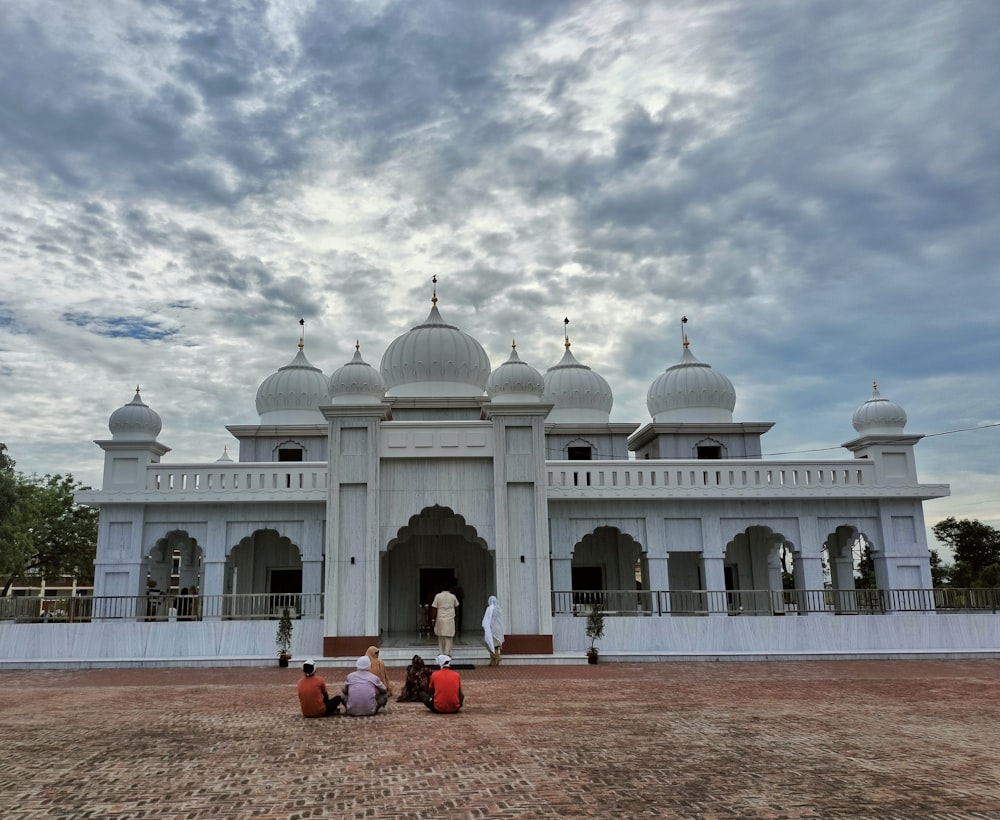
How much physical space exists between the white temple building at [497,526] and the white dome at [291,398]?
0.08 meters

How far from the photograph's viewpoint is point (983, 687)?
525 inches

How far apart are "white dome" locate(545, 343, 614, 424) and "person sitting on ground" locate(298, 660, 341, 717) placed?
1717 cm

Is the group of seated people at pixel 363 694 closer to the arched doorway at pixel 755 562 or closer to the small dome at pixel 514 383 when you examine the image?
the small dome at pixel 514 383

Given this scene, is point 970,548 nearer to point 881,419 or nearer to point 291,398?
point 881,419

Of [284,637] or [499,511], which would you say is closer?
[284,637]

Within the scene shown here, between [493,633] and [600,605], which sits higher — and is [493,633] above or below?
below

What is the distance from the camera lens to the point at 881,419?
21719 millimetres

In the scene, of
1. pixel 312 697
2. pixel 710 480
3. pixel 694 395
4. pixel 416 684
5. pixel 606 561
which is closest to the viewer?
pixel 312 697

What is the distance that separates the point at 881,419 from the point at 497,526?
37.5ft

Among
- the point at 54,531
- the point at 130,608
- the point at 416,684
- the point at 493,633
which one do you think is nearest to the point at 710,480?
the point at 493,633

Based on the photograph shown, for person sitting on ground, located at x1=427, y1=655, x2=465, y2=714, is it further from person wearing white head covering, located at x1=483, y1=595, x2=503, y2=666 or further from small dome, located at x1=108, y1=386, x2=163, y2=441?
small dome, located at x1=108, y1=386, x2=163, y2=441

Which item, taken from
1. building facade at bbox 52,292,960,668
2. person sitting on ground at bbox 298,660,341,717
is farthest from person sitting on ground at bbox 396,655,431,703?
building facade at bbox 52,292,960,668

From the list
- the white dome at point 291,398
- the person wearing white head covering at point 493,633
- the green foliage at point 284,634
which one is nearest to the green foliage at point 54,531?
the white dome at point 291,398

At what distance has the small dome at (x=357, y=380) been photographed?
22.1 meters
